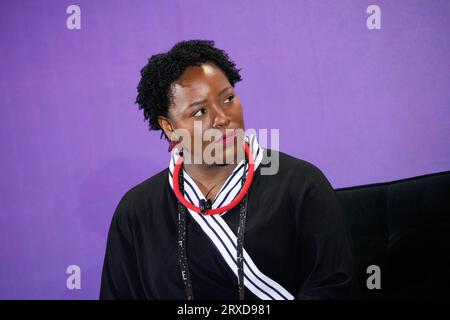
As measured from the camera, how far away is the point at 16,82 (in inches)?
70.7

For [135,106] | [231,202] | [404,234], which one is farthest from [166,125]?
[404,234]

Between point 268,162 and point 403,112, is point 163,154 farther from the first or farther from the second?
point 403,112

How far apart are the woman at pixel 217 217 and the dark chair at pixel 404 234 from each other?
298 mm

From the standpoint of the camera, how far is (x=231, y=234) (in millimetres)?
1196

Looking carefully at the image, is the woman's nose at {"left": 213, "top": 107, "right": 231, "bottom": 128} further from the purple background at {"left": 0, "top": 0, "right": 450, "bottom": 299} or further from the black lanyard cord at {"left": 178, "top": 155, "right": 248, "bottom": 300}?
the purple background at {"left": 0, "top": 0, "right": 450, "bottom": 299}

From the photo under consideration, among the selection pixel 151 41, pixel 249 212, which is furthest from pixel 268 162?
pixel 151 41

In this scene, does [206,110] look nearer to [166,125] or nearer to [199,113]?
[199,113]

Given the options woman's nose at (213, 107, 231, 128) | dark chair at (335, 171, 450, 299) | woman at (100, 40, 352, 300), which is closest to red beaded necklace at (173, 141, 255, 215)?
woman at (100, 40, 352, 300)

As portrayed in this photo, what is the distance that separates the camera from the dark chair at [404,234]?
1.41 metres

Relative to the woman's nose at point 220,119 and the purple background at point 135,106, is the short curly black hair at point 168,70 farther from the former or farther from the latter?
the purple background at point 135,106

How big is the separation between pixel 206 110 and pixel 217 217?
0.78 feet

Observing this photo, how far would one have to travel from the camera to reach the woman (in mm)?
1180
